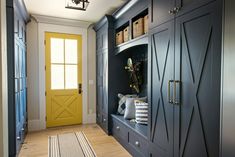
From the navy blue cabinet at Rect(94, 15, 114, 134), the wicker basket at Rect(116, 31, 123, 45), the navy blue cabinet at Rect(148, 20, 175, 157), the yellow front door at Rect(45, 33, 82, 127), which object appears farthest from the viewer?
the yellow front door at Rect(45, 33, 82, 127)

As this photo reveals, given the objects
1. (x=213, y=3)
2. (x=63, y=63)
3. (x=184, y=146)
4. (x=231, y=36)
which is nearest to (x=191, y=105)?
(x=184, y=146)

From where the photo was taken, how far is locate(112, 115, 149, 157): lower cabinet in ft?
8.02

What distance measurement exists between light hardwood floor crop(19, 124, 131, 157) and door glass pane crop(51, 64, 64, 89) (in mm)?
1067

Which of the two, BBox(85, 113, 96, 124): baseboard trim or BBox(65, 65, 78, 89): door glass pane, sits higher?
BBox(65, 65, 78, 89): door glass pane

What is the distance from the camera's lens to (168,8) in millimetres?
1796

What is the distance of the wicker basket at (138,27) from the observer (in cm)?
262

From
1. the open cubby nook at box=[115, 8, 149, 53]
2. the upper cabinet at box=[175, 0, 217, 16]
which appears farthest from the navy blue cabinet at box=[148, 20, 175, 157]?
the open cubby nook at box=[115, 8, 149, 53]

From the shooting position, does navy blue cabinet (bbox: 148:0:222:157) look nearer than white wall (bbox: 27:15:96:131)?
Yes

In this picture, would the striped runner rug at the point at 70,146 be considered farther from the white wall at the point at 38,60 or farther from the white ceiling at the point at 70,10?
the white ceiling at the point at 70,10

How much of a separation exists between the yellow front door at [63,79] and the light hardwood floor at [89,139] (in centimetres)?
32

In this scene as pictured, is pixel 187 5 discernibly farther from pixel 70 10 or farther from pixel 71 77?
pixel 71 77

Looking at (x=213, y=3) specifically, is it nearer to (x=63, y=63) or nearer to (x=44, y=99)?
(x=63, y=63)

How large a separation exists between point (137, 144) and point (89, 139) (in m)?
1.26

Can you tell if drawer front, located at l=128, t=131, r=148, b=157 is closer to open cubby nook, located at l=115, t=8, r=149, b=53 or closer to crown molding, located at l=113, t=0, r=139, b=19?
open cubby nook, located at l=115, t=8, r=149, b=53
